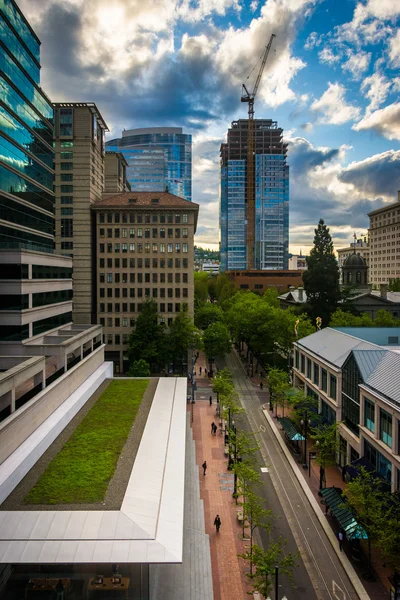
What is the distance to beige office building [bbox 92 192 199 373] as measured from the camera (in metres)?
79.8

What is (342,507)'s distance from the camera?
1150 inches

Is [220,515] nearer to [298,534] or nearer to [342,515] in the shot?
[298,534]

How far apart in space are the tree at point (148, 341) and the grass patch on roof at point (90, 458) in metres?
26.9

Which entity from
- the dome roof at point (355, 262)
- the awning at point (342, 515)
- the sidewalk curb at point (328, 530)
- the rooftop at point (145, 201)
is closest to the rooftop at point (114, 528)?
the awning at point (342, 515)

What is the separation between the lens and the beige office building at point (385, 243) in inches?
6668

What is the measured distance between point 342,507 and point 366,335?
26638 mm

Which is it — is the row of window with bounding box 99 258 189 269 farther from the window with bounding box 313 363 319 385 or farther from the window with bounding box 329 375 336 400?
the window with bounding box 329 375 336 400

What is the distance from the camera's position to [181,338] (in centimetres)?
7406

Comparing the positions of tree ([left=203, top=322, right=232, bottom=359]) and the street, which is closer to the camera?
the street

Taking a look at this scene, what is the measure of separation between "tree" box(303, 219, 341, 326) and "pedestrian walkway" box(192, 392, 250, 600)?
37.1m

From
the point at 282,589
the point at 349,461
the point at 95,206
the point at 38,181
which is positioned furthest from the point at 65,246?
the point at 282,589

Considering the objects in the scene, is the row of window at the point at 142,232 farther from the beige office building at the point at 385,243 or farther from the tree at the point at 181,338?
the beige office building at the point at 385,243

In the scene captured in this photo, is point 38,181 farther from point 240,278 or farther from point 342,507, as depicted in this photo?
point 240,278

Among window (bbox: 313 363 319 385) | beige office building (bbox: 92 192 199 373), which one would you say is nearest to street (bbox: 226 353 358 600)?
window (bbox: 313 363 319 385)
